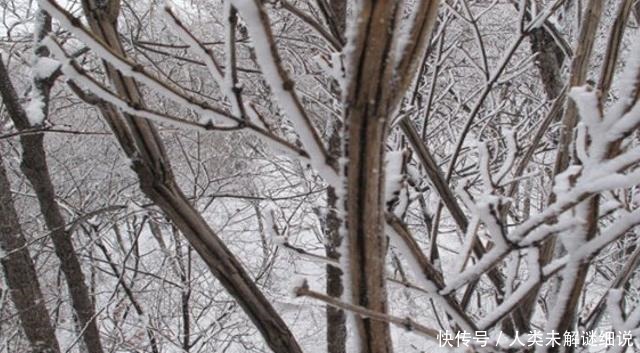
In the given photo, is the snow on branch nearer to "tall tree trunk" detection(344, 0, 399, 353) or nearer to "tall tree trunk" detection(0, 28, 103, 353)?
"tall tree trunk" detection(344, 0, 399, 353)

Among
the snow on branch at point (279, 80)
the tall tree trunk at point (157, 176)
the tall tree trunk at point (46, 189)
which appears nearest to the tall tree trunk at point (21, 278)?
the tall tree trunk at point (46, 189)

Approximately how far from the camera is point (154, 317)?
6.07m

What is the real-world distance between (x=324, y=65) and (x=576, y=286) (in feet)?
1.67

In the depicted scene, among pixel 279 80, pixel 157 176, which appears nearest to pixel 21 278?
pixel 157 176

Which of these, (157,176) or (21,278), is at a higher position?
(21,278)

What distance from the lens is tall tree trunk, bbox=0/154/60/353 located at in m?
3.10

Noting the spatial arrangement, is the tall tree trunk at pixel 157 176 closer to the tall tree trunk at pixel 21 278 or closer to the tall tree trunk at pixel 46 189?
the tall tree trunk at pixel 46 189

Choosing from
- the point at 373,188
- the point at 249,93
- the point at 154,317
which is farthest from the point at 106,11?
the point at 249,93

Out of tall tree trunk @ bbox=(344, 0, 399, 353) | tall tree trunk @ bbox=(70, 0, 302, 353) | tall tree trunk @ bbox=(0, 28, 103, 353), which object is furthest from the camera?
tall tree trunk @ bbox=(0, 28, 103, 353)

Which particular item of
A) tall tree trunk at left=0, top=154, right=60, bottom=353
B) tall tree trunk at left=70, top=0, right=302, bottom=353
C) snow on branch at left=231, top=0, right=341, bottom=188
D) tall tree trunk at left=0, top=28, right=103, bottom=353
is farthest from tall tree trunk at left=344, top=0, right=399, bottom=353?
tall tree trunk at left=0, top=154, right=60, bottom=353

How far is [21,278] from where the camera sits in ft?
10.4

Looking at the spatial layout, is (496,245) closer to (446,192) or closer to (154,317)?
(446,192)

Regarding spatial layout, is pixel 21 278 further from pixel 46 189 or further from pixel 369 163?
pixel 369 163

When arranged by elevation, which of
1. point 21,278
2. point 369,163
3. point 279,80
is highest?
point 21,278
